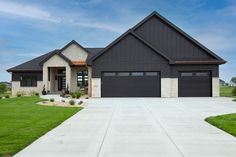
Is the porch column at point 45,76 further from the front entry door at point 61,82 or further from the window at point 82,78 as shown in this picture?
the window at point 82,78

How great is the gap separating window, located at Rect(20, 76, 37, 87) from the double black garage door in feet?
35.9

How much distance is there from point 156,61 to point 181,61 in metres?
2.58

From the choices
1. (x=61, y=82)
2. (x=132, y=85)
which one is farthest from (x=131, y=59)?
(x=61, y=82)

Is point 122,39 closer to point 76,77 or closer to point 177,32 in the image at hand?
point 177,32

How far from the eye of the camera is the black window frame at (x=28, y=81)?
110 ft

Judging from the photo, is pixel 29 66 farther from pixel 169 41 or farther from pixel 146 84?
pixel 169 41

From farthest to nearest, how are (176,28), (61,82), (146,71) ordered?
1. (61,82)
2. (176,28)
3. (146,71)

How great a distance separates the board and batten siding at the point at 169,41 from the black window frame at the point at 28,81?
45.3 ft

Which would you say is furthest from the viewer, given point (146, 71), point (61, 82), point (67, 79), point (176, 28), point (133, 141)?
point (61, 82)

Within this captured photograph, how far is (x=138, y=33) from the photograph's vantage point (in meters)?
29.1

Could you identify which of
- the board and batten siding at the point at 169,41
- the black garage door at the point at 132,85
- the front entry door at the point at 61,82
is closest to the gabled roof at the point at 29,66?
the front entry door at the point at 61,82

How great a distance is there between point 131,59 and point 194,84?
6635 mm

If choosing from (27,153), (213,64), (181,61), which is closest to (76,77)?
(181,61)

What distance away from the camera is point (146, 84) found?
87.2 feet
